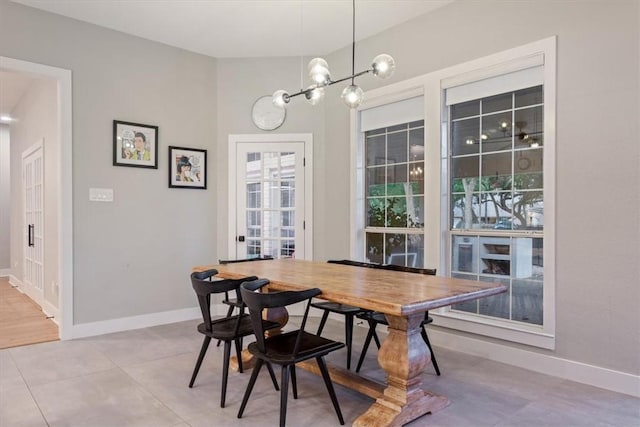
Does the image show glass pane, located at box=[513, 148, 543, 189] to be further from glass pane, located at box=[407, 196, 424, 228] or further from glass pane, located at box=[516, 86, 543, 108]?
glass pane, located at box=[407, 196, 424, 228]

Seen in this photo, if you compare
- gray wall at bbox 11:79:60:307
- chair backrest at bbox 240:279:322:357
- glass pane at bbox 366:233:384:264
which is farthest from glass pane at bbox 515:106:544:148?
gray wall at bbox 11:79:60:307

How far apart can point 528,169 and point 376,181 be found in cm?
160

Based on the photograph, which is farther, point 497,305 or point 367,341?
point 497,305

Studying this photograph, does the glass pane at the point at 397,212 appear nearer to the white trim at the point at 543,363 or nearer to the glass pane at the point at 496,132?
the glass pane at the point at 496,132

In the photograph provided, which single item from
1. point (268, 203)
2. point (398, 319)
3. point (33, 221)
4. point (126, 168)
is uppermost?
point (126, 168)

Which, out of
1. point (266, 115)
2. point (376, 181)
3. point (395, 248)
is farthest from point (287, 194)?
point (395, 248)

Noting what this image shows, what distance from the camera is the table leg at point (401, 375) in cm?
221

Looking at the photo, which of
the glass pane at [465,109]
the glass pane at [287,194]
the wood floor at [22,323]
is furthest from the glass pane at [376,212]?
the wood floor at [22,323]

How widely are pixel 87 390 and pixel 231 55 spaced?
147 inches

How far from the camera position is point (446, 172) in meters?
3.73

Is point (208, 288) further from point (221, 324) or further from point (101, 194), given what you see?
point (101, 194)

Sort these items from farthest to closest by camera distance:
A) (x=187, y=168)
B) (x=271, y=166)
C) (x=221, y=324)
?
1. (x=271, y=166)
2. (x=187, y=168)
3. (x=221, y=324)

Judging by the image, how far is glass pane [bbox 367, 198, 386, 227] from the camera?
4.39m

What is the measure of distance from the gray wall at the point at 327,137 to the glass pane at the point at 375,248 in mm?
284
